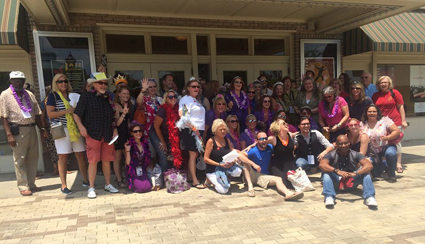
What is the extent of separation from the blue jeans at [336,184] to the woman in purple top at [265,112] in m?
1.48

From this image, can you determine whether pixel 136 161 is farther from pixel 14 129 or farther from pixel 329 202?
pixel 329 202

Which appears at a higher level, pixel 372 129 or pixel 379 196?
pixel 372 129

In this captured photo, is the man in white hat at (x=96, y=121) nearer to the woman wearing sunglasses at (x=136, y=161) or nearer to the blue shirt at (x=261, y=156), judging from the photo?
the woman wearing sunglasses at (x=136, y=161)

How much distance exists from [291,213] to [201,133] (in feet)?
6.12

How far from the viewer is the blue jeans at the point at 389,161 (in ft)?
16.0

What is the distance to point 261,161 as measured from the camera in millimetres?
4562

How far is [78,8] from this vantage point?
600 cm

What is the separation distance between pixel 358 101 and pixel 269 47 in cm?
317

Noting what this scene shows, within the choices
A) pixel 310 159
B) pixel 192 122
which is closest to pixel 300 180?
pixel 310 159

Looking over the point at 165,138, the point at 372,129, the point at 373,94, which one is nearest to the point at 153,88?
the point at 165,138

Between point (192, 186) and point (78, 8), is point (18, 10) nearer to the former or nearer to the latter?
point (78, 8)

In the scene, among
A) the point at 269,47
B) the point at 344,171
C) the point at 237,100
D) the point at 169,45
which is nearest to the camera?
the point at 344,171

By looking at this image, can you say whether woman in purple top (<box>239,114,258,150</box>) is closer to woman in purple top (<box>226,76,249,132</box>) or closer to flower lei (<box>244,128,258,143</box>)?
flower lei (<box>244,128,258,143</box>)

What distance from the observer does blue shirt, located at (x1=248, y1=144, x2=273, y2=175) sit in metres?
4.54
